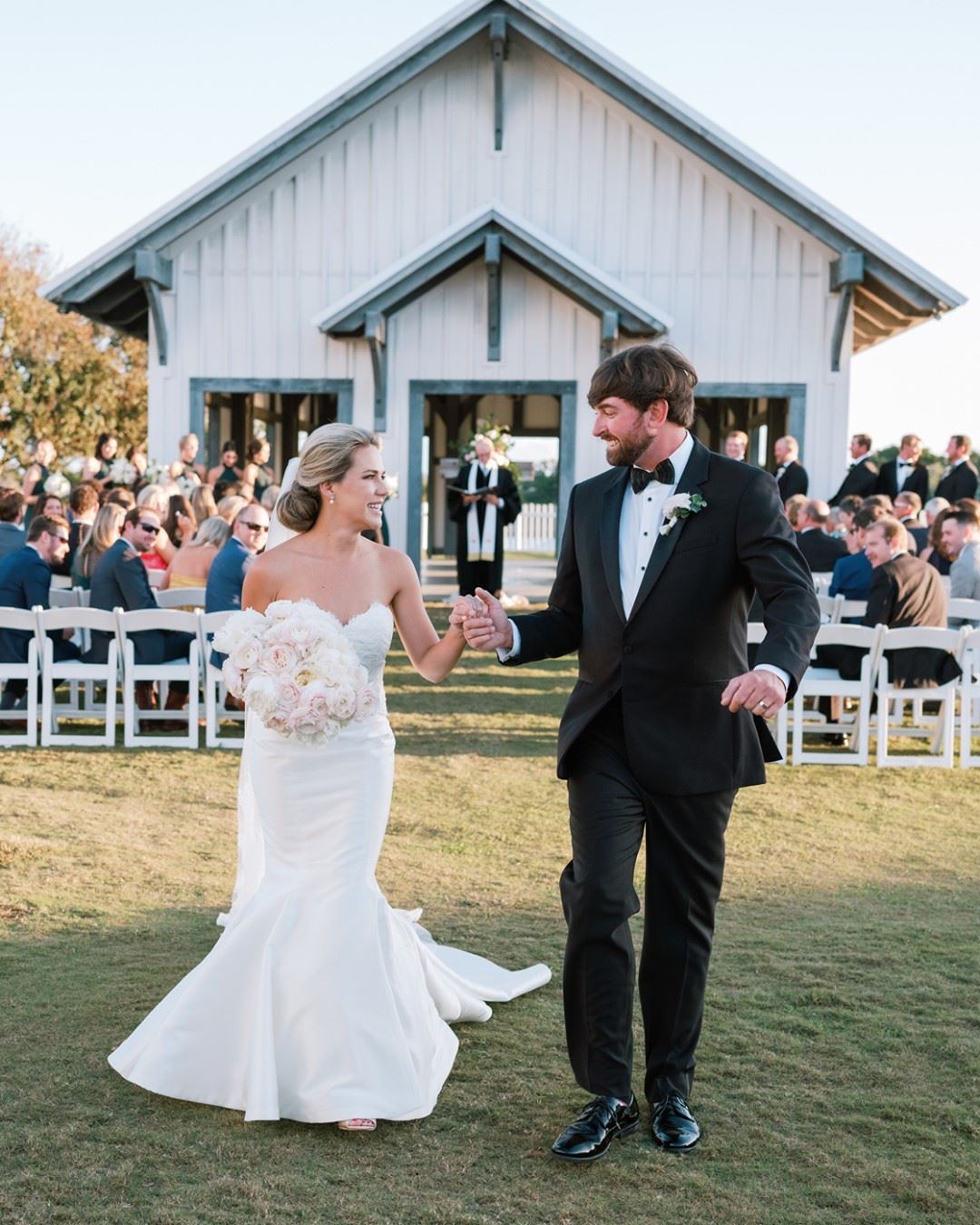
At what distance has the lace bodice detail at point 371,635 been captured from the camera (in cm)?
502

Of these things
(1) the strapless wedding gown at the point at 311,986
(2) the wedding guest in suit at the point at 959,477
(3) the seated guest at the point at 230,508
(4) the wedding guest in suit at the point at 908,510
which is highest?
(2) the wedding guest in suit at the point at 959,477

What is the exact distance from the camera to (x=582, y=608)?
463 cm

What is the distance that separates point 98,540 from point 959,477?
34.5ft

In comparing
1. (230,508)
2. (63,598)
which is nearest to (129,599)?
(63,598)

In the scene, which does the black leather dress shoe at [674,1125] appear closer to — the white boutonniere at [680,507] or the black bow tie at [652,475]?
the white boutonniere at [680,507]

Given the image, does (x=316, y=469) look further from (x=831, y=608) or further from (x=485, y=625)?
(x=831, y=608)

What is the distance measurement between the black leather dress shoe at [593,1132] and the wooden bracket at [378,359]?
1485 cm

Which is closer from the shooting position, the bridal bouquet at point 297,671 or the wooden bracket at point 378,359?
the bridal bouquet at point 297,671

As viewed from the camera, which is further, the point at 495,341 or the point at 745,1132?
the point at 495,341

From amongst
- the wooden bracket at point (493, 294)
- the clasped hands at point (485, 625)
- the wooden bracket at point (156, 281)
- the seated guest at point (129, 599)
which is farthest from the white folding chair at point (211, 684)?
the wooden bracket at point (156, 281)

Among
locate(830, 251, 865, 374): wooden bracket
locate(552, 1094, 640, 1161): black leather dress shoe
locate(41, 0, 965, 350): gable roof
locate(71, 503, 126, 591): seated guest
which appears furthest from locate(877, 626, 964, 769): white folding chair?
locate(41, 0, 965, 350): gable roof

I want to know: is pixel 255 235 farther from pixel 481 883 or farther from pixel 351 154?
pixel 481 883

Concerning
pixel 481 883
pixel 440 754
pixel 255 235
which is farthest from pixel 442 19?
pixel 481 883

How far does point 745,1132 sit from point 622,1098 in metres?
0.43
